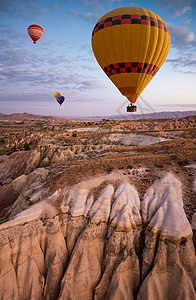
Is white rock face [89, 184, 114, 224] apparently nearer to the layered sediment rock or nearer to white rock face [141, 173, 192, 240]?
the layered sediment rock

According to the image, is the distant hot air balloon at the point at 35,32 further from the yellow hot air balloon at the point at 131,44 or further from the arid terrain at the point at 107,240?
the arid terrain at the point at 107,240

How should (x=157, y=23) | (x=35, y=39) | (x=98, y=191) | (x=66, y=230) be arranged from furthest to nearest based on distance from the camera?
(x=35, y=39)
(x=157, y=23)
(x=98, y=191)
(x=66, y=230)

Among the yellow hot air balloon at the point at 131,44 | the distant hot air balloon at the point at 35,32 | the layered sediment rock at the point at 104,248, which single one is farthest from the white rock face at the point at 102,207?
the distant hot air balloon at the point at 35,32

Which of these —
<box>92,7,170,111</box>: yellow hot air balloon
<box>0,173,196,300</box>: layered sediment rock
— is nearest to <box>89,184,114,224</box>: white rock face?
<box>0,173,196,300</box>: layered sediment rock

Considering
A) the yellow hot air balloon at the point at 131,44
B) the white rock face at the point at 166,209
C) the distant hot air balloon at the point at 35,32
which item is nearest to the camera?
the white rock face at the point at 166,209

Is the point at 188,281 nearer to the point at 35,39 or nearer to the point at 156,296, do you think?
the point at 156,296

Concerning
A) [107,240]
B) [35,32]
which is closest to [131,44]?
[107,240]

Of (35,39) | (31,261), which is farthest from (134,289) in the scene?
(35,39)

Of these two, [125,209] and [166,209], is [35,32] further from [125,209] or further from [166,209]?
[166,209]
